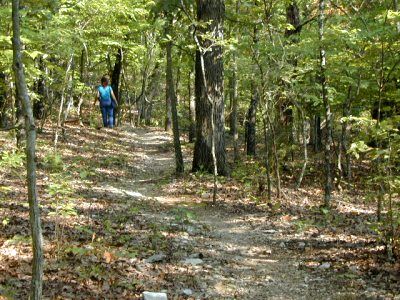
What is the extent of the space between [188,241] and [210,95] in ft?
15.8

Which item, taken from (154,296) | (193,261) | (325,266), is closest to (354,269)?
(325,266)

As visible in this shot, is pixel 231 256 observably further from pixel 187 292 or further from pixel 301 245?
pixel 187 292

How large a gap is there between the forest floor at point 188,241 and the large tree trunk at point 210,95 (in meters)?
0.56

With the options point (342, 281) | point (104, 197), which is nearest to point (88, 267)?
point (342, 281)

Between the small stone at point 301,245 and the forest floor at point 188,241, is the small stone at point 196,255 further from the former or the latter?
the small stone at point 301,245

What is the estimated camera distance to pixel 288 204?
30.2ft

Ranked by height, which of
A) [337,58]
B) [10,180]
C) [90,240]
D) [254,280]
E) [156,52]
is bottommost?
[254,280]

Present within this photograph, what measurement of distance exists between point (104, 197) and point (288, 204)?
12.6 ft

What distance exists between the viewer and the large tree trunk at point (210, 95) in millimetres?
10469

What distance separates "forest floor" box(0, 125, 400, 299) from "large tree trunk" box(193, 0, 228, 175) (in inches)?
22.2

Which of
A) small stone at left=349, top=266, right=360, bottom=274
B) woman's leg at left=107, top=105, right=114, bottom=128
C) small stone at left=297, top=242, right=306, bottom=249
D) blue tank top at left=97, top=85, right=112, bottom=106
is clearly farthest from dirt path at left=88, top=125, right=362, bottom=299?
woman's leg at left=107, top=105, right=114, bottom=128

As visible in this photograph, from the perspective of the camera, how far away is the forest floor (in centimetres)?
497

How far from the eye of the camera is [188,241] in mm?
6703

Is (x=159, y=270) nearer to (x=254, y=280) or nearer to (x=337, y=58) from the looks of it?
(x=254, y=280)
